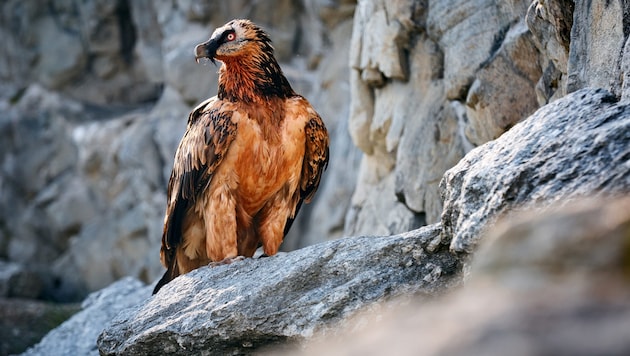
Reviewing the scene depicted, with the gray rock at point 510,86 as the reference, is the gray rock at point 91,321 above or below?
below

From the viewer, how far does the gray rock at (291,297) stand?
→ 3580mm

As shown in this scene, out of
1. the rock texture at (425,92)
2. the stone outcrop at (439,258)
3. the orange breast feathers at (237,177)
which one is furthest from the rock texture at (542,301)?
the rock texture at (425,92)

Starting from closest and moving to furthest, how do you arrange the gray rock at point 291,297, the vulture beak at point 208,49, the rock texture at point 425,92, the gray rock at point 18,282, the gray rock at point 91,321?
the gray rock at point 291,297
the vulture beak at point 208,49
the rock texture at point 425,92
the gray rock at point 91,321
the gray rock at point 18,282

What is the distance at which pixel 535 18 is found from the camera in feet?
15.3

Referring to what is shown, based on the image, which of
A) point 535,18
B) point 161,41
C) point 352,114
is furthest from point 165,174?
point 535,18

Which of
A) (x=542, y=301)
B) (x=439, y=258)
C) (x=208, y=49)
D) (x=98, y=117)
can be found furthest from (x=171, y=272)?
(x=98, y=117)

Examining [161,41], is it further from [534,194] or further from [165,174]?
[534,194]

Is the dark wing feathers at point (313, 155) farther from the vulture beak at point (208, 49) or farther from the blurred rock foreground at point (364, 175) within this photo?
the blurred rock foreground at point (364, 175)

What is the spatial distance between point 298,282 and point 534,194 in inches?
53.9

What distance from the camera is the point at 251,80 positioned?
17.5ft

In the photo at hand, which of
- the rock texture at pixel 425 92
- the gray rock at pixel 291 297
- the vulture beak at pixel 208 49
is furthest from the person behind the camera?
the rock texture at pixel 425 92

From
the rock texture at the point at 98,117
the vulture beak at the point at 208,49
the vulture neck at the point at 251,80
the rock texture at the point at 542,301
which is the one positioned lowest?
the rock texture at the point at 542,301

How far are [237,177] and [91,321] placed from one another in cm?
212

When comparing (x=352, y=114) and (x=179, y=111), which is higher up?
(x=179, y=111)
